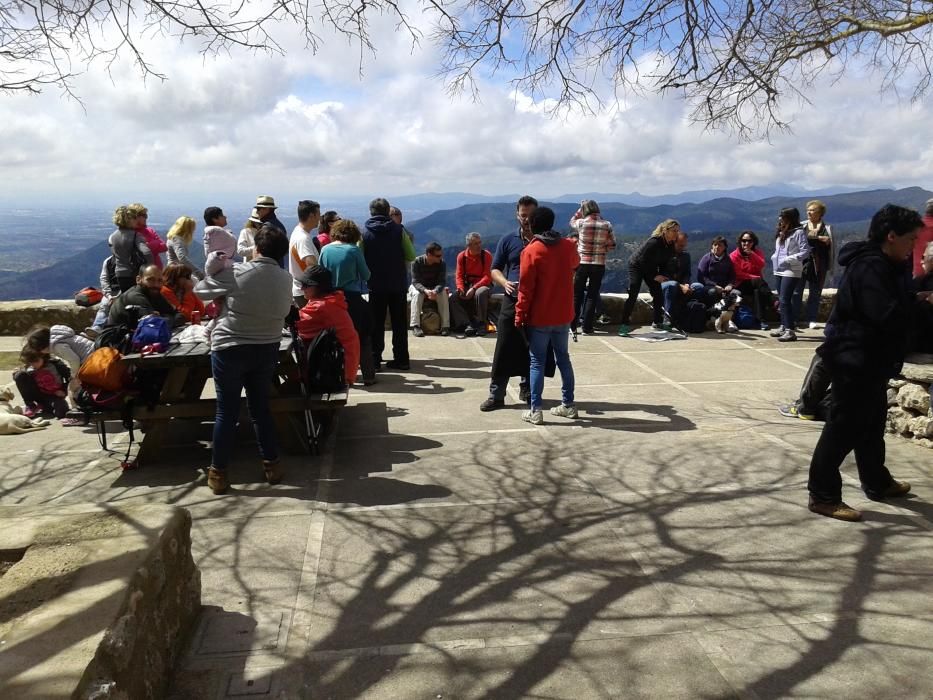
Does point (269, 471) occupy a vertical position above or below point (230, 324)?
below

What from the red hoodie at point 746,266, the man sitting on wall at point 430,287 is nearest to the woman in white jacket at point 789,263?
the red hoodie at point 746,266

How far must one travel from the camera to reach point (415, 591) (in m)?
3.40

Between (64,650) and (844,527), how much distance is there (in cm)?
386

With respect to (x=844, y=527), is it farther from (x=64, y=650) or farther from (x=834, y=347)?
(x=64, y=650)

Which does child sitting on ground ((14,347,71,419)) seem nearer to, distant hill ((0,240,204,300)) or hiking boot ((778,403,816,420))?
hiking boot ((778,403,816,420))

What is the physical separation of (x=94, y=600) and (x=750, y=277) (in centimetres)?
1056

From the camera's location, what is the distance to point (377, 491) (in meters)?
4.66

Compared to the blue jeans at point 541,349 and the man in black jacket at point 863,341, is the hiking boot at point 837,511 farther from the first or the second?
the blue jeans at point 541,349

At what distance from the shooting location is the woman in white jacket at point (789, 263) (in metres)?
10.1

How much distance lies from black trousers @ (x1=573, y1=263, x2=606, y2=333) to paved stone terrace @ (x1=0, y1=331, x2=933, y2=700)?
13.0 feet

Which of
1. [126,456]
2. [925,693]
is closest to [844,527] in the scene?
[925,693]

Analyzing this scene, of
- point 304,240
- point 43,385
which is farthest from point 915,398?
point 43,385

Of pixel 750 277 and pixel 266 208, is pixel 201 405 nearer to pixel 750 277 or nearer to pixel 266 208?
pixel 266 208

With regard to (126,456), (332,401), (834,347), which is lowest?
(126,456)
